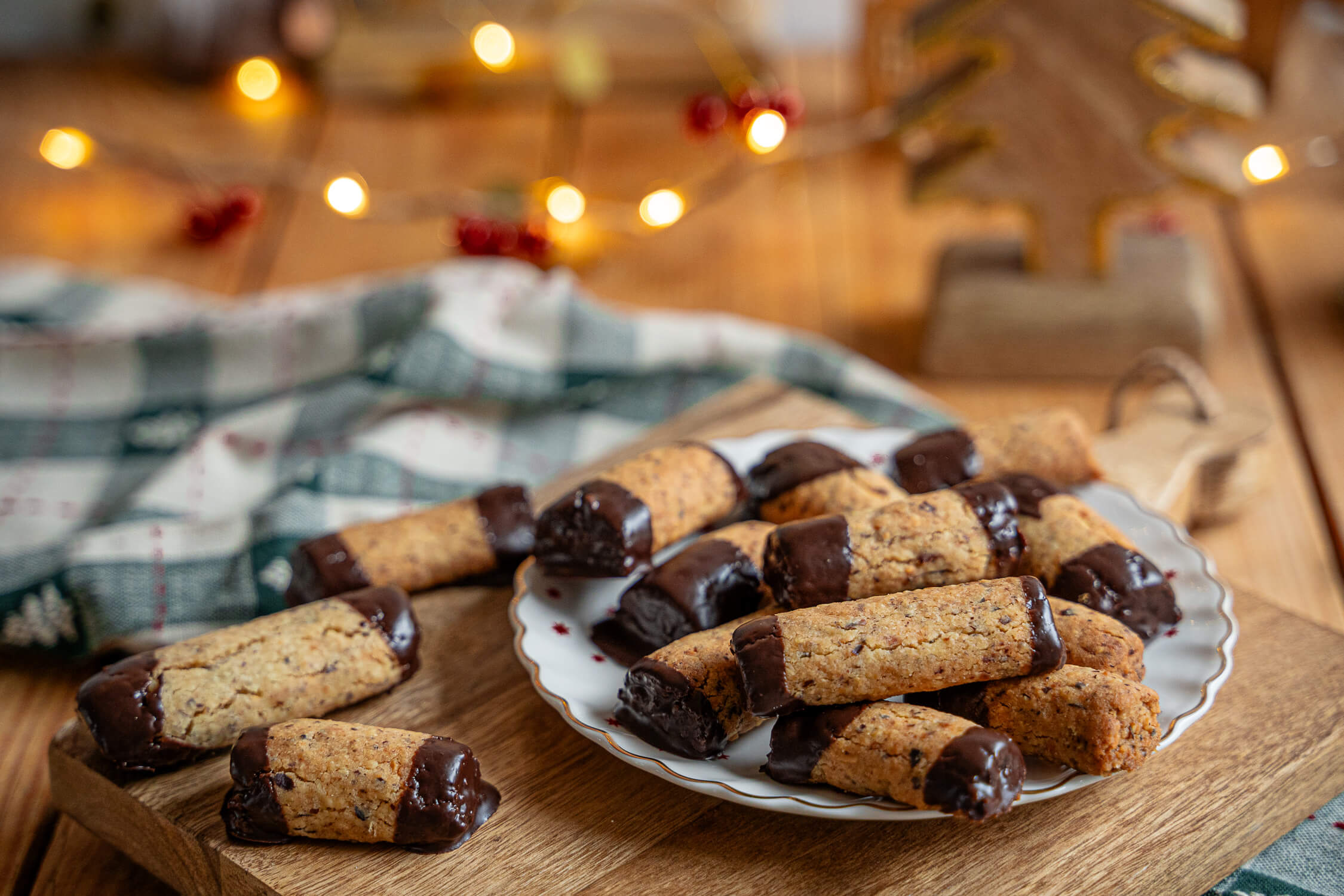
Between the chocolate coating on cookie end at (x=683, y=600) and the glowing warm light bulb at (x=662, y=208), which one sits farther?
the glowing warm light bulb at (x=662, y=208)

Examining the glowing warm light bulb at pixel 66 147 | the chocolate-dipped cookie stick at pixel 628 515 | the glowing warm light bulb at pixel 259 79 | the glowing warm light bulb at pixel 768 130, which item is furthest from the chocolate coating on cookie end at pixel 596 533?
the glowing warm light bulb at pixel 259 79

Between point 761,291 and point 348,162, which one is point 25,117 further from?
point 761,291

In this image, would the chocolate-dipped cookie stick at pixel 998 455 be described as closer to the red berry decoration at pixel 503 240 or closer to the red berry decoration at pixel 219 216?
the red berry decoration at pixel 503 240

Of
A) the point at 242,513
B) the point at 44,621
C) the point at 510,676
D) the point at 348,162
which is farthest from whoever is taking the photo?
the point at 348,162

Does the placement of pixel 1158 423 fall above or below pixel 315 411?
below

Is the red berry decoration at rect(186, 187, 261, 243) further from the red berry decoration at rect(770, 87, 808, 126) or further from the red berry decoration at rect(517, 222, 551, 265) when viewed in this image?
the red berry decoration at rect(770, 87, 808, 126)

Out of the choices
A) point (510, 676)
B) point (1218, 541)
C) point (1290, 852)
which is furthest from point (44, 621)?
point (1218, 541)

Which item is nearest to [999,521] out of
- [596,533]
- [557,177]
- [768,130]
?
[596,533]
